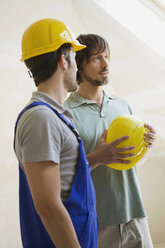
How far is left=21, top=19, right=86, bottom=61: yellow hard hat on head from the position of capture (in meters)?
1.25

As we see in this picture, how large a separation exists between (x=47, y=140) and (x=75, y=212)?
11.9 inches

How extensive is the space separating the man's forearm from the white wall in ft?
6.14

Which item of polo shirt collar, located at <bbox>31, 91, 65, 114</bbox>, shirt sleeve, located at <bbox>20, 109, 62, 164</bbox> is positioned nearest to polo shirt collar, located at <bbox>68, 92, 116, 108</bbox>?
polo shirt collar, located at <bbox>31, 91, 65, 114</bbox>

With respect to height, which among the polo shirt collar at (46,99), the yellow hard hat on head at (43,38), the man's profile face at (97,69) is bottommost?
the polo shirt collar at (46,99)

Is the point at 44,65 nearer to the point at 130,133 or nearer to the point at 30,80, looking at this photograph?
the point at 130,133

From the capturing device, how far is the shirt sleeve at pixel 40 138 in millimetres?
1044

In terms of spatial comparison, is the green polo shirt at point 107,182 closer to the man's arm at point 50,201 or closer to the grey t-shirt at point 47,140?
→ the grey t-shirt at point 47,140

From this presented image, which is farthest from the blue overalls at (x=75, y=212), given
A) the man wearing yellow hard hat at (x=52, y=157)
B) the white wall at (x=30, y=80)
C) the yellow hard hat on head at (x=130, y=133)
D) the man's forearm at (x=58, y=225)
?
the white wall at (x=30, y=80)

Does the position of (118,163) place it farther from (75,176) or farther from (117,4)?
(117,4)

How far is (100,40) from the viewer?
1911 mm

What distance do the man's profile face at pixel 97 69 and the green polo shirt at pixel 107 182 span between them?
14 centimetres

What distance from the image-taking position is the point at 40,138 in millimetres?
1056

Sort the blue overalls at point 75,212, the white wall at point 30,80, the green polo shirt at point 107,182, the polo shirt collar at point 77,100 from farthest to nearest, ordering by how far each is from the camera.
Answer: the white wall at point 30,80 → the polo shirt collar at point 77,100 → the green polo shirt at point 107,182 → the blue overalls at point 75,212

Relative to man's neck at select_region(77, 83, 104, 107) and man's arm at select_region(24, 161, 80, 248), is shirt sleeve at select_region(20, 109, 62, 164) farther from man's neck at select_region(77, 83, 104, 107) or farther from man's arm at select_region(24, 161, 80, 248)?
man's neck at select_region(77, 83, 104, 107)
